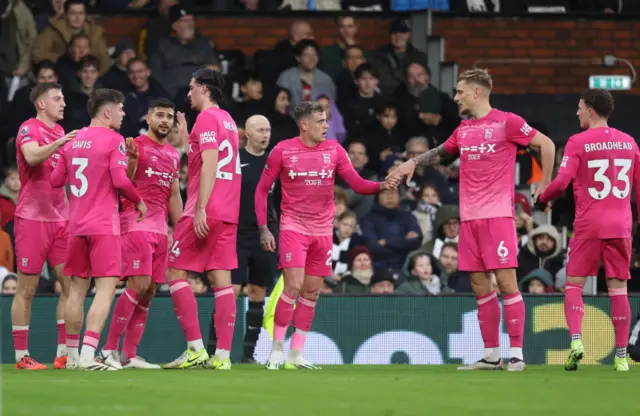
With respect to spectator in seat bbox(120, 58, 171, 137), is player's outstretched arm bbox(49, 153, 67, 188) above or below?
below

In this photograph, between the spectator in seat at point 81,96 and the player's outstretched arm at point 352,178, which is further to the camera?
the spectator in seat at point 81,96

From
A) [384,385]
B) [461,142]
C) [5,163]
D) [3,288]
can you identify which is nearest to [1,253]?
[3,288]

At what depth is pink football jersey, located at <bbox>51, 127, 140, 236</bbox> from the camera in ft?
35.0

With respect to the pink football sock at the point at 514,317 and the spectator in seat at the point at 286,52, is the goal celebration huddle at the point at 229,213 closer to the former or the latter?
the pink football sock at the point at 514,317

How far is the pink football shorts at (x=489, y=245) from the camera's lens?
10938 millimetres

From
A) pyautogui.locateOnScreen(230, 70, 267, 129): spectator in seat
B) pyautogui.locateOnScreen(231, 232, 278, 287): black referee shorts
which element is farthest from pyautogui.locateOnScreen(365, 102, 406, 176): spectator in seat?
pyautogui.locateOnScreen(231, 232, 278, 287): black referee shorts

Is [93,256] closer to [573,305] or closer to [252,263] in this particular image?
[252,263]

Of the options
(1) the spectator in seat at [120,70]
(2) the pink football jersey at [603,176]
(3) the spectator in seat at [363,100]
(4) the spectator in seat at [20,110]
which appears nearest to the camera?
(2) the pink football jersey at [603,176]

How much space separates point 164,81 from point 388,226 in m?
4.08

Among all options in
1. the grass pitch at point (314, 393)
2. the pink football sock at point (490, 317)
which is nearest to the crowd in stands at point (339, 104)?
the pink football sock at point (490, 317)

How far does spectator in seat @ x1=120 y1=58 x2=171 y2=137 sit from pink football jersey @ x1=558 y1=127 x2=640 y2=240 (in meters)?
7.34

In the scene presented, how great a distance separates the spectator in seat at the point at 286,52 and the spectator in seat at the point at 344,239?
3.10 metres

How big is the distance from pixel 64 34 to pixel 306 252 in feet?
27.2

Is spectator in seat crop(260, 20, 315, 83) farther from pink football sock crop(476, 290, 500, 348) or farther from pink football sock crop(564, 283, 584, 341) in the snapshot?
pink football sock crop(564, 283, 584, 341)
